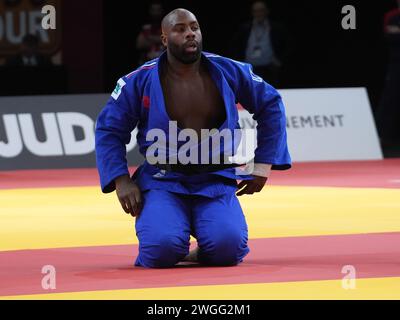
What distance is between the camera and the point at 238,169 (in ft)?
23.5

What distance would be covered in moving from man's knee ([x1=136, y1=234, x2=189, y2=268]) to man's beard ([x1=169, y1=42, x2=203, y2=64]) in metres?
1.06

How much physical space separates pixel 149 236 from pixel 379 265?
1329 millimetres

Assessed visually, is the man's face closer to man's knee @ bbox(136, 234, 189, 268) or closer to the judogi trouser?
the judogi trouser

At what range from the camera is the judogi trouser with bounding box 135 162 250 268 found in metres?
6.78

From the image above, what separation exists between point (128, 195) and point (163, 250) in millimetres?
402

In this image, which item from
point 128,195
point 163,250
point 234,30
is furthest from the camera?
point 234,30

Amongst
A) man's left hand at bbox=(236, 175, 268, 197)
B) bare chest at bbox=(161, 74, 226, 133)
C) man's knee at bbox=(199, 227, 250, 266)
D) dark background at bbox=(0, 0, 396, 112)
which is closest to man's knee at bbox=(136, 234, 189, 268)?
man's knee at bbox=(199, 227, 250, 266)

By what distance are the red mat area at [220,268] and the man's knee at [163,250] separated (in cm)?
9

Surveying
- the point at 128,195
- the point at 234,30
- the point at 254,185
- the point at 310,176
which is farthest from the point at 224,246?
the point at 234,30

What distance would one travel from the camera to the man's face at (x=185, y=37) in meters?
6.92

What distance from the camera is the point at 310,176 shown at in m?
13.3

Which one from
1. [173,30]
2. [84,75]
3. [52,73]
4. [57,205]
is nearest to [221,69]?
[173,30]

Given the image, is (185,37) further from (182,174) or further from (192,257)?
(192,257)

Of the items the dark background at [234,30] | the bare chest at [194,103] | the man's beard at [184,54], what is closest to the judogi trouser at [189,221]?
the bare chest at [194,103]
